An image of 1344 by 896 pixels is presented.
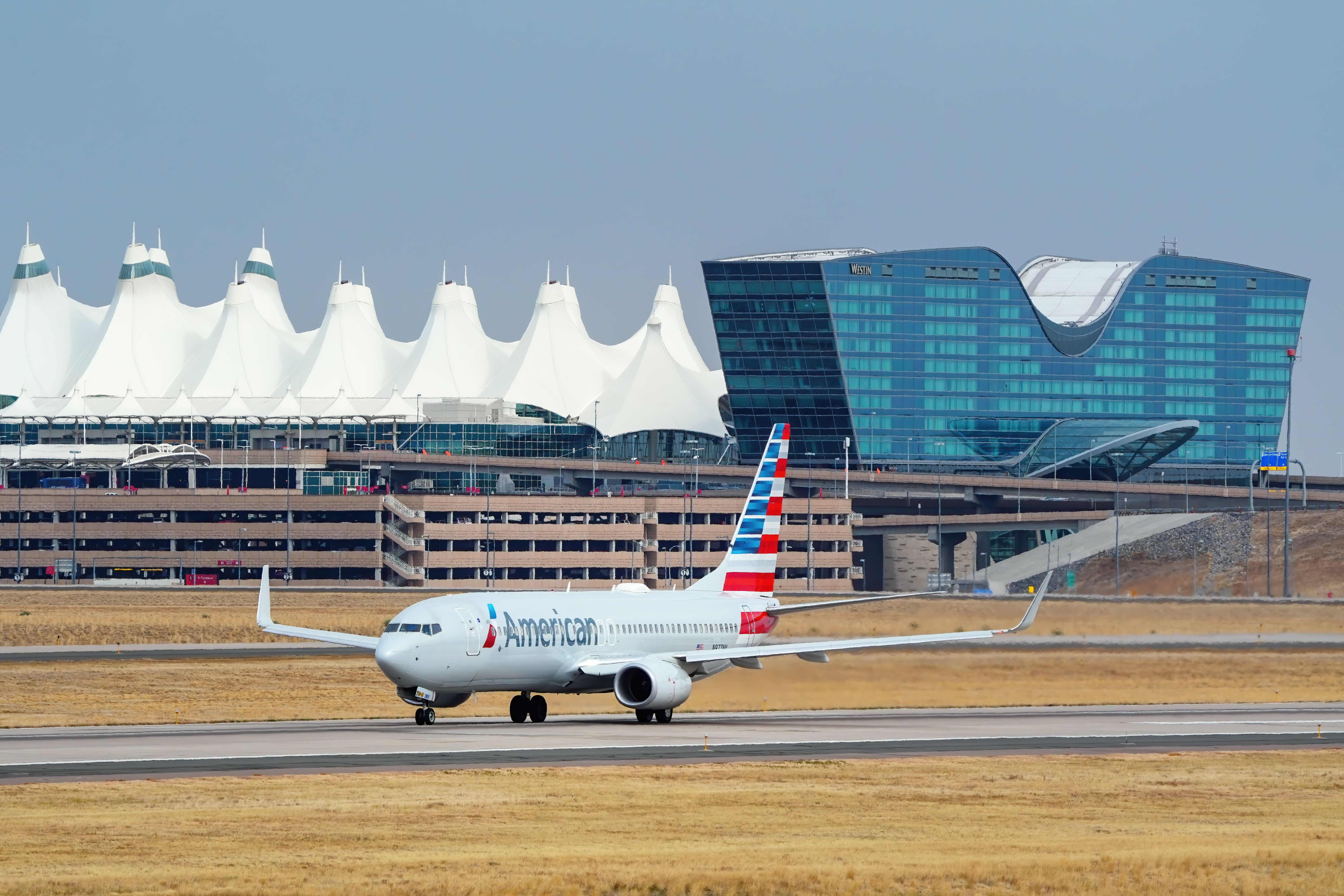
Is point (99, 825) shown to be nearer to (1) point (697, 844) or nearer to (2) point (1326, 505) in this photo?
(1) point (697, 844)

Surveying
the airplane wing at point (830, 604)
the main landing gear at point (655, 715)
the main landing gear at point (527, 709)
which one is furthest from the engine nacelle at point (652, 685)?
the airplane wing at point (830, 604)

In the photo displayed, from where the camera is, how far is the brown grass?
46.7 metres

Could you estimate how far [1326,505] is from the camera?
6688 inches

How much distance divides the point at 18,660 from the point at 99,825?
126 feet

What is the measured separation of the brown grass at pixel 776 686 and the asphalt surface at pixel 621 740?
1.00 meters

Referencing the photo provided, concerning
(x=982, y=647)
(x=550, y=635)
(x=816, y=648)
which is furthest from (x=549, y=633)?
(x=982, y=647)

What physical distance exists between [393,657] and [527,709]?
18.3 ft

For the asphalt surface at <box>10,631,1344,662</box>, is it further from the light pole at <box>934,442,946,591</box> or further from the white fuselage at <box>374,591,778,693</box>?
the light pole at <box>934,442,946,591</box>

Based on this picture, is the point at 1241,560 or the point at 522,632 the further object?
the point at 1241,560

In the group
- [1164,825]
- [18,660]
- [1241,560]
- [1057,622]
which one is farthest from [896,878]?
[1241,560]

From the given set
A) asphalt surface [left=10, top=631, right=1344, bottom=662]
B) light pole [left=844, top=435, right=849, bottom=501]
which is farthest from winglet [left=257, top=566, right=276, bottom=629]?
light pole [left=844, top=435, right=849, bottom=501]

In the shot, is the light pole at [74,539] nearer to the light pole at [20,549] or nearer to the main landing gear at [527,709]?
the light pole at [20,549]

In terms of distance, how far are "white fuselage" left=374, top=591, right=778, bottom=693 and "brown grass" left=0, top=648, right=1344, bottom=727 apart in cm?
179

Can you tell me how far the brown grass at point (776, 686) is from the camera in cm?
4669
